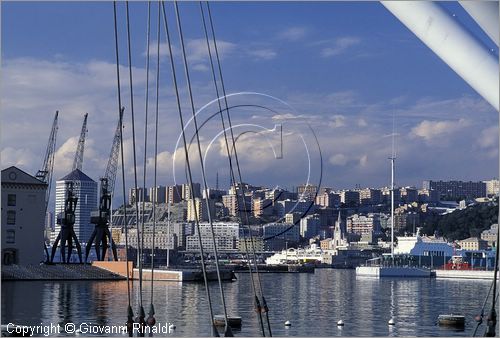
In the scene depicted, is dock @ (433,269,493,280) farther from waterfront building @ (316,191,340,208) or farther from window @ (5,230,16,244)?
waterfront building @ (316,191,340,208)

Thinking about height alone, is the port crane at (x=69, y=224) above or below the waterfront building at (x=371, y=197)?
below

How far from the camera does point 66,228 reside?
5641 centimetres

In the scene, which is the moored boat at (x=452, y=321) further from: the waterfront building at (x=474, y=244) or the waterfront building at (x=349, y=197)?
the waterfront building at (x=349, y=197)

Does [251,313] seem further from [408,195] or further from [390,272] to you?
[408,195]

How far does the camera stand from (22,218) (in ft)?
149

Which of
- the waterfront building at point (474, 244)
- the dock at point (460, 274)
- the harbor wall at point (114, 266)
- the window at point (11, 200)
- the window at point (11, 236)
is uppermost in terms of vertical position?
the window at point (11, 200)

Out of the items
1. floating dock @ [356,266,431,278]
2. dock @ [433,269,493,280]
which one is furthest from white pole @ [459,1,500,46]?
dock @ [433,269,493,280]

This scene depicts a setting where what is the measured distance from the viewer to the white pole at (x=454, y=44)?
3176 millimetres

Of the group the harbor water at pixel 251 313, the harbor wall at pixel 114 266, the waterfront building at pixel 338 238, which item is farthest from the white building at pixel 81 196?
the harbor water at pixel 251 313

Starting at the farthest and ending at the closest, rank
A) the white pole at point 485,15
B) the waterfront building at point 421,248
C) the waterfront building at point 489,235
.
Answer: the waterfront building at point 489,235 → the waterfront building at point 421,248 → the white pole at point 485,15

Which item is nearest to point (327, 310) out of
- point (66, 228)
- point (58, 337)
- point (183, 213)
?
point (58, 337)

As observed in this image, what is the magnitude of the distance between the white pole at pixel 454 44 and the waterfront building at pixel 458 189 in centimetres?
12330

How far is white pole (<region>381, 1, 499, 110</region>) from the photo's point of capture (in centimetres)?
318

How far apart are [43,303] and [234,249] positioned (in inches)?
3161
